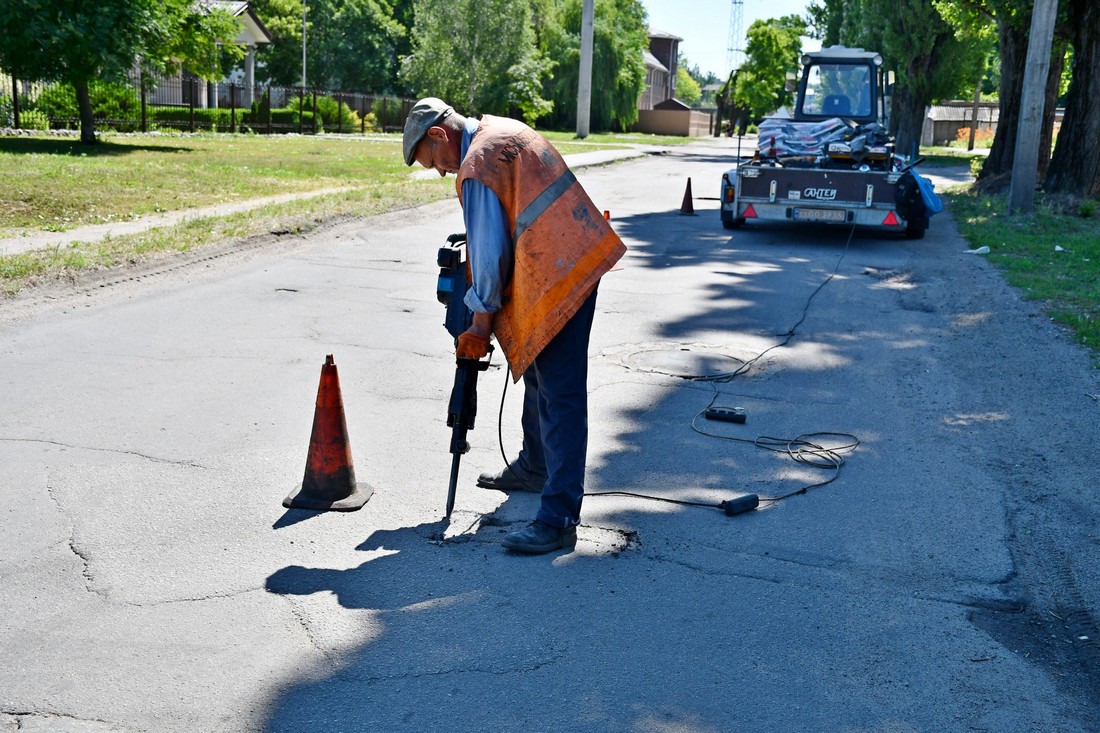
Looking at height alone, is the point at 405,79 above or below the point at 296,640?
above

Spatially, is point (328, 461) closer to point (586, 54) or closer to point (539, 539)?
point (539, 539)

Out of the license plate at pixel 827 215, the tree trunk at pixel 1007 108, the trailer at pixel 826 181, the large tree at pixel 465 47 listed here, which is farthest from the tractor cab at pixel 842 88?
the large tree at pixel 465 47

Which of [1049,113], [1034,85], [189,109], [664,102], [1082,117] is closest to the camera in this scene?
[1034,85]

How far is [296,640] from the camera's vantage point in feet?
12.0

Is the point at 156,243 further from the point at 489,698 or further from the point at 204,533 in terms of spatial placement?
the point at 489,698

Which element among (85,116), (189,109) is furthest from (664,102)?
(85,116)

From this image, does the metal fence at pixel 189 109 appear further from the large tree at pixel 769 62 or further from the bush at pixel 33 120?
the large tree at pixel 769 62

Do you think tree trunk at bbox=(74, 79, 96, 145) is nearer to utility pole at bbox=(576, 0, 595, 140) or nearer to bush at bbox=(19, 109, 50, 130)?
bush at bbox=(19, 109, 50, 130)

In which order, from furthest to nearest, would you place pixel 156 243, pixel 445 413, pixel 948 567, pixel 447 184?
pixel 447 184 → pixel 156 243 → pixel 445 413 → pixel 948 567

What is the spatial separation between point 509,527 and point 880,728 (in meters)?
1.91

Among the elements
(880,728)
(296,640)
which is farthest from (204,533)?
(880,728)

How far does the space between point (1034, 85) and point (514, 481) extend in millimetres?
14534

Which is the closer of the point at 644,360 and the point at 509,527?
the point at 509,527

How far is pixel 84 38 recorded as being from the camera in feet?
74.1
